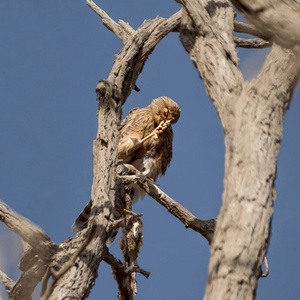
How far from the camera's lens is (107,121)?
3473 mm

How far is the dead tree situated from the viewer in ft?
6.14

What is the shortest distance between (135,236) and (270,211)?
2.12 metres

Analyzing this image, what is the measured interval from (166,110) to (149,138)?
326mm

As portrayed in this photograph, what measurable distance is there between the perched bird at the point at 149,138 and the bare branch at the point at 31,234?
2.02 meters

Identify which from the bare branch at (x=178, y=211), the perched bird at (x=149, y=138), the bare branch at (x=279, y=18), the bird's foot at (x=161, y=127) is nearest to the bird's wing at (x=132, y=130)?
the perched bird at (x=149, y=138)

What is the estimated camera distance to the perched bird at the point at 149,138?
194 inches

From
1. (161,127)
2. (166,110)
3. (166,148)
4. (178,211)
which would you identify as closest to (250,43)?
(166,110)

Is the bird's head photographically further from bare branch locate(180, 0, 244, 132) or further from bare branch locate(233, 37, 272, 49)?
bare branch locate(180, 0, 244, 132)

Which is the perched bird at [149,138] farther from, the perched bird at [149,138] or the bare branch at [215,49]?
the bare branch at [215,49]

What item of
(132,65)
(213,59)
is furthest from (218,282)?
(132,65)

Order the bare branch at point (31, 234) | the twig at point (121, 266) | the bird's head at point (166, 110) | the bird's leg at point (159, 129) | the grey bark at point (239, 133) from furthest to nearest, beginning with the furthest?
the bird's head at point (166, 110)
the bird's leg at point (159, 129)
the twig at point (121, 266)
the bare branch at point (31, 234)
the grey bark at point (239, 133)

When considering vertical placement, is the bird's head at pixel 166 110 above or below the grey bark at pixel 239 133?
above

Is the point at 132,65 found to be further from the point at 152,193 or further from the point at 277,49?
the point at 277,49

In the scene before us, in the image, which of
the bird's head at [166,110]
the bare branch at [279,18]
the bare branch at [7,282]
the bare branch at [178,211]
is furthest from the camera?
the bird's head at [166,110]
